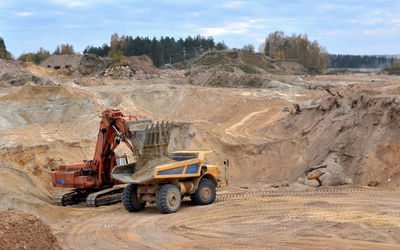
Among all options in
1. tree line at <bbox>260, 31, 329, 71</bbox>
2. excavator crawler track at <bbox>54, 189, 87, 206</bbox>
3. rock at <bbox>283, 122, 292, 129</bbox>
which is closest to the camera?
excavator crawler track at <bbox>54, 189, 87, 206</bbox>

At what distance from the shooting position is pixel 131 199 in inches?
471

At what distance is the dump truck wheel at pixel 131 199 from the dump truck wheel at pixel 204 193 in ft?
4.70

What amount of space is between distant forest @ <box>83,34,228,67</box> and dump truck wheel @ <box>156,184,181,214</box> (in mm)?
61193

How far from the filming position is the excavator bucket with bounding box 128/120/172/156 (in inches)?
476

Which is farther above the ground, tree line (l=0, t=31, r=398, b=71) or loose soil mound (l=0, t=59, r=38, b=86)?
tree line (l=0, t=31, r=398, b=71)

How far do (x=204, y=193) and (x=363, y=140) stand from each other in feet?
19.9

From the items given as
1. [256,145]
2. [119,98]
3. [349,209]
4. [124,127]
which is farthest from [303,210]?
[119,98]

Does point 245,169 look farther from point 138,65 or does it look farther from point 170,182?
point 138,65

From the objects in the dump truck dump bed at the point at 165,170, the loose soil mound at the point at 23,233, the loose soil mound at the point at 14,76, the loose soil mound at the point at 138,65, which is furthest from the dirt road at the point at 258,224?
the loose soil mound at the point at 138,65

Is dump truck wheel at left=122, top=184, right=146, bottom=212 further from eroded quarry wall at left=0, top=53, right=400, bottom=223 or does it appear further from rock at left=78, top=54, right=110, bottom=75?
rock at left=78, top=54, right=110, bottom=75

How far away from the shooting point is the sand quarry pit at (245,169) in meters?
9.04

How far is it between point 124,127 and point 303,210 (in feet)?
16.4

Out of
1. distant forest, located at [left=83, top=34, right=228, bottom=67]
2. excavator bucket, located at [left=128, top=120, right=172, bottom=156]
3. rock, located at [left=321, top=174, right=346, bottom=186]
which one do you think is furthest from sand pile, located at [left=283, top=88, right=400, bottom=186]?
distant forest, located at [left=83, top=34, right=228, bottom=67]

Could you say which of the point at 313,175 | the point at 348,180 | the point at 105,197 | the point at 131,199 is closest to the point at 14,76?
the point at 105,197
